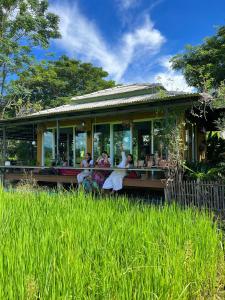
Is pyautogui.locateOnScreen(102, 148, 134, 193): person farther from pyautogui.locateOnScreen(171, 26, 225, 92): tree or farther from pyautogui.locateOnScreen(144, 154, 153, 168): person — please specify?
pyautogui.locateOnScreen(171, 26, 225, 92): tree

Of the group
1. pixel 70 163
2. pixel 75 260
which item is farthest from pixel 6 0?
pixel 75 260

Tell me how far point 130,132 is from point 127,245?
1045 centimetres

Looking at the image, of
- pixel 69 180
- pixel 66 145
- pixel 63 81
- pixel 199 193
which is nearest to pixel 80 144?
pixel 66 145

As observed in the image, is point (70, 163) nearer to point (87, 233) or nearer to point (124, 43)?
point (87, 233)

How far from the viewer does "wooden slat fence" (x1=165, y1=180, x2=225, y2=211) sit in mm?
7480

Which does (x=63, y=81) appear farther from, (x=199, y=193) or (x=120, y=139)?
(x=199, y=193)

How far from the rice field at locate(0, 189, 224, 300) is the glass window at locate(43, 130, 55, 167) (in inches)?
459

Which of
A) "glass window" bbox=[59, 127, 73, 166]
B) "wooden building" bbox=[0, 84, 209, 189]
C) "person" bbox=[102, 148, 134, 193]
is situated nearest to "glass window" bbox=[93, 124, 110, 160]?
"wooden building" bbox=[0, 84, 209, 189]

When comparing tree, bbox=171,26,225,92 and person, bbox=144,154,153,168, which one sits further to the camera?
tree, bbox=171,26,225,92

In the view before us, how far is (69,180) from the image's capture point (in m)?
13.1

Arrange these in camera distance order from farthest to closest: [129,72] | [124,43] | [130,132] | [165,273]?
[129,72] < [124,43] < [130,132] < [165,273]

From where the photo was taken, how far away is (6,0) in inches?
953

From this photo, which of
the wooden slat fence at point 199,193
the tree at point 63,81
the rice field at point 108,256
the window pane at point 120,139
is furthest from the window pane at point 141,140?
the tree at point 63,81

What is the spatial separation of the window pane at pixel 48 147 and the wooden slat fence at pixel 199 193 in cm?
921
